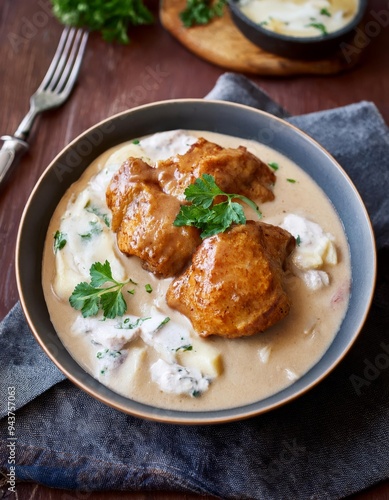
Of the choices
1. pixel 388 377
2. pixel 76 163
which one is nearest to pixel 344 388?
pixel 388 377

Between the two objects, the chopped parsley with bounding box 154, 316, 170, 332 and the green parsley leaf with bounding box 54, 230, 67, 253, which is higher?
the chopped parsley with bounding box 154, 316, 170, 332

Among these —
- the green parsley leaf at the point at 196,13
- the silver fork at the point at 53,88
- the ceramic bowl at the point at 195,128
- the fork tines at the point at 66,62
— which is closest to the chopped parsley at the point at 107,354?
the ceramic bowl at the point at 195,128

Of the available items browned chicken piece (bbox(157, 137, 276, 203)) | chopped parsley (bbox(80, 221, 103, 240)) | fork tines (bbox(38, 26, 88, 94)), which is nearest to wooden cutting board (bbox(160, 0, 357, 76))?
fork tines (bbox(38, 26, 88, 94))

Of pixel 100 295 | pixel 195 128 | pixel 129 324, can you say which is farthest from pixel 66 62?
pixel 129 324

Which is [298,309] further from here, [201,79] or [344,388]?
[201,79]

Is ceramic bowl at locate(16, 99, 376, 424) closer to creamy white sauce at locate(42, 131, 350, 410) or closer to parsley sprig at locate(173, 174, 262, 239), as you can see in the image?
creamy white sauce at locate(42, 131, 350, 410)

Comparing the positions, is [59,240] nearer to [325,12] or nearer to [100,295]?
[100,295]
